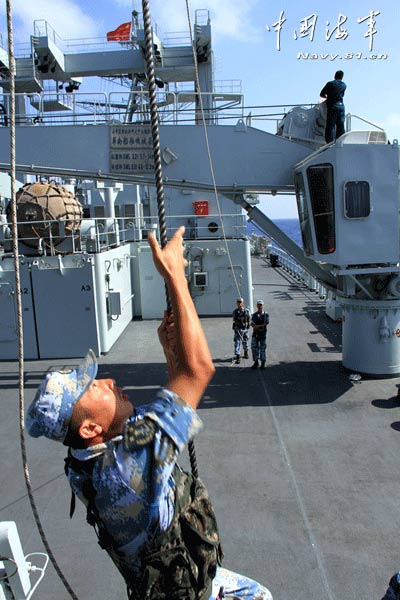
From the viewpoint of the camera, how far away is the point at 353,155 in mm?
7949

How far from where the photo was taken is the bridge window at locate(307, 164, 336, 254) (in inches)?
324

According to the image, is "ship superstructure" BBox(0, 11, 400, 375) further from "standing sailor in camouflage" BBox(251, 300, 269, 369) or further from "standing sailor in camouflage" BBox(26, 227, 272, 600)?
"standing sailor in camouflage" BBox(26, 227, 272, 600)

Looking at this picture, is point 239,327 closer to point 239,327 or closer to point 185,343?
point 239,327

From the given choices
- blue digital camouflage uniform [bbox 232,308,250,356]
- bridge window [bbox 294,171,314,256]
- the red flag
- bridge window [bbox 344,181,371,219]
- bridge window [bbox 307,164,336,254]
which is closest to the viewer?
bridge window [bbox 344,181,371,219]

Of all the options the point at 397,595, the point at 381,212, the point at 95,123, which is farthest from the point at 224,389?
the point at 397,595

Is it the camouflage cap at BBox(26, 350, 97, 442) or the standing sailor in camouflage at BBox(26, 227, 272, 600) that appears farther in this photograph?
the camouflage cap at BBox(26, 350, 97, 442)

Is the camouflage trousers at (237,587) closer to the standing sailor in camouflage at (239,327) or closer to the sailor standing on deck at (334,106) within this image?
the sailor standing on deck at (334,106)

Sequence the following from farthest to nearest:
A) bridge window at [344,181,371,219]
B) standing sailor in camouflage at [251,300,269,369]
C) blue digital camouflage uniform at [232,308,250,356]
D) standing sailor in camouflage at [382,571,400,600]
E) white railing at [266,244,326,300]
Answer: white railing at [266,244,326,300], blue digital camouflage uniform at [232,308,250,356], standing sailor in camouflage at [251,300,269,369], bridge window at [344,181,371,219], standing sailor in camouflage at [382,571,400,600]

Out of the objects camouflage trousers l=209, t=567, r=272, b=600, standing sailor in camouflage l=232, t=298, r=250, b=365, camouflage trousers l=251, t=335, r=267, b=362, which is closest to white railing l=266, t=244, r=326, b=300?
standing sailor in camouflage l=232, t=298, r=250, b=365

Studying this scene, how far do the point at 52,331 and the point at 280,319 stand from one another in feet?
21.6

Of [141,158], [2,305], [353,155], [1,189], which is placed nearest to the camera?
[353,155]

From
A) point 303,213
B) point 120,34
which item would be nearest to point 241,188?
point 303,213

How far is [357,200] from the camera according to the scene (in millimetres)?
8094

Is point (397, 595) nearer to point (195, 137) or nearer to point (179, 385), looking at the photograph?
point (179, 385)
